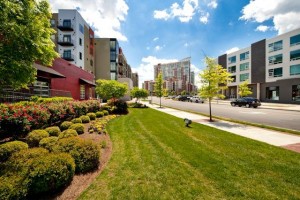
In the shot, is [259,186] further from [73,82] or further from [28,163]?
[73,82]

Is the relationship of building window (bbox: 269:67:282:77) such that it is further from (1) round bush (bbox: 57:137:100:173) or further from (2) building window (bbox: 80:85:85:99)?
(1) round bush (bbox: 57:137:100:173)

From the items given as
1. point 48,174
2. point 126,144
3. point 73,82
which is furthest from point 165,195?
point 73,82

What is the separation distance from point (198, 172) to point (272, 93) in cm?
4641

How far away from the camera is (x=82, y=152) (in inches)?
197

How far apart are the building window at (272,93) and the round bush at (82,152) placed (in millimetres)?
46649

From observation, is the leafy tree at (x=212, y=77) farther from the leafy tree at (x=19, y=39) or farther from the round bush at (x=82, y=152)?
the leafy tree at (x=19, y=39)

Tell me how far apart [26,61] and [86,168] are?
11.6ft

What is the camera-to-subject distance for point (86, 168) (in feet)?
16.0

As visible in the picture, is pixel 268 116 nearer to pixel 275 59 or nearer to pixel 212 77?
pixel 212 77

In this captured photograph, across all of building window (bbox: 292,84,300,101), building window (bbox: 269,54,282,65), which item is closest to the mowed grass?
building window (bbox: 292,84,300,101)

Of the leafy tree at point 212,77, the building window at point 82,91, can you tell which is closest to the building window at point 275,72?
the leafy tree at point 212,77

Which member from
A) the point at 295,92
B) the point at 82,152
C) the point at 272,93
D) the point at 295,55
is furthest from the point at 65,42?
the point at 295,92

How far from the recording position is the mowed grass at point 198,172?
3.77 meters

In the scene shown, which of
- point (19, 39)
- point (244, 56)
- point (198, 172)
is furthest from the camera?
point (244, 56)
